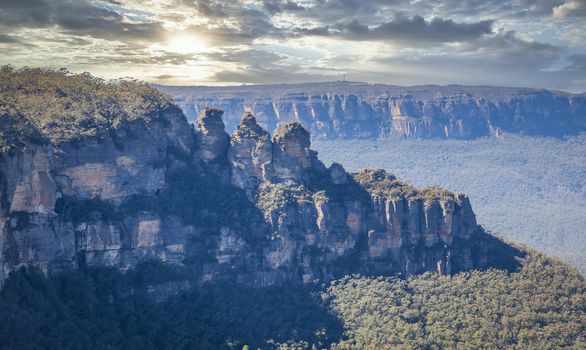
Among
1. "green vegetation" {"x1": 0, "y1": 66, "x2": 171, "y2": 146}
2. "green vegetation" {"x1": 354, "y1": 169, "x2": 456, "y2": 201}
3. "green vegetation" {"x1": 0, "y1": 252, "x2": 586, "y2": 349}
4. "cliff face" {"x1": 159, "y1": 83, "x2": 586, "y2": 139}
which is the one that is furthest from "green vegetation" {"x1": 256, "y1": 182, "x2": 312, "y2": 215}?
"cliff face" {"x1": 159, "y1": 83, "x2": 586, "y2": 139}

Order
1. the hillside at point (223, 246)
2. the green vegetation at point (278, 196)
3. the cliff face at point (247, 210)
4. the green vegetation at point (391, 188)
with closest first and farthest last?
the hillside at point (223, 246) < the cliff face at point (247, 210) < the green vegetation at point (278, 196) < the green vegetation at point (391, 188)

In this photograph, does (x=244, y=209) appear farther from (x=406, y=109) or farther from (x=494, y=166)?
(x=494, y=166)

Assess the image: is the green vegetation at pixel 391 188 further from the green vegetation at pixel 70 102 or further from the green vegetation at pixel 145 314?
the green vegetation at pixel 70 102

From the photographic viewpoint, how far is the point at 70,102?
60000 millimetres

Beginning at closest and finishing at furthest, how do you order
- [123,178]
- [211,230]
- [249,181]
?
[123,178], [211,230], [249,181]

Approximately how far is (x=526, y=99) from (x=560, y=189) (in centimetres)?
1864

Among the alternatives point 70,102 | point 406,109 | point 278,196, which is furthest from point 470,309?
point 406,109

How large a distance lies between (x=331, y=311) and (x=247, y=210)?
38.0 ft

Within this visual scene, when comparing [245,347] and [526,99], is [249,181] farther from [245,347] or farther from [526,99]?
[526,99]

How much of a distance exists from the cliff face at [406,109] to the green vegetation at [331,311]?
69268 mm

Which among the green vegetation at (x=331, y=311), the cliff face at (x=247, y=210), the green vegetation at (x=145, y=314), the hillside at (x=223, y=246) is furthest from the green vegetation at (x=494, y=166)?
the green vegetation at (x=145, y=314)

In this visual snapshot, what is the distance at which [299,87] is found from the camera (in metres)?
139

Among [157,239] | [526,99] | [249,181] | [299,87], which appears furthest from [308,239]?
[526,99]

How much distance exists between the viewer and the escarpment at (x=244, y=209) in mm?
56812
